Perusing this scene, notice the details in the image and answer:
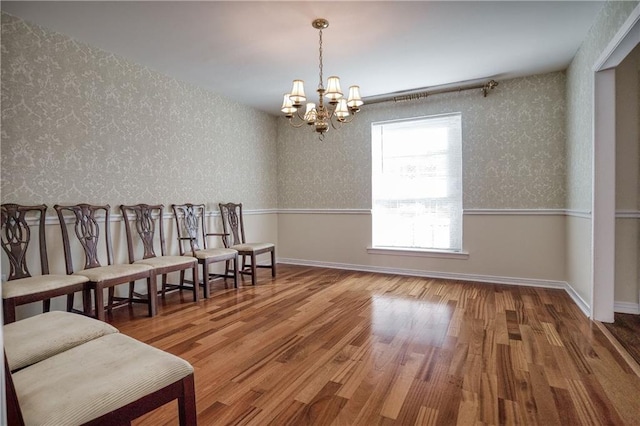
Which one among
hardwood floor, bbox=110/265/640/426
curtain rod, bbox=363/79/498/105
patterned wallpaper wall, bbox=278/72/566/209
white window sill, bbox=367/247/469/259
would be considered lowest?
hardwood floor, bbox=110/265/640/426

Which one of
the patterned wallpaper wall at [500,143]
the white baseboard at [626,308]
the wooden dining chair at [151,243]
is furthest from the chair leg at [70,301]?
the white baseboard at [626,308]

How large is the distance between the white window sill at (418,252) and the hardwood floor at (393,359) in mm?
749

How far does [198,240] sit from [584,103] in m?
4.30

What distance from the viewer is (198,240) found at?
14.0 feet

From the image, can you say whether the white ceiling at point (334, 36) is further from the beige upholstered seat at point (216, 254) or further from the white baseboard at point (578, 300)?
the white baseboard at point (578, 300)

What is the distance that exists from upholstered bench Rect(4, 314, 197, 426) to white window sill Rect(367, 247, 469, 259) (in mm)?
3777

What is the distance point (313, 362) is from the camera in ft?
6.98

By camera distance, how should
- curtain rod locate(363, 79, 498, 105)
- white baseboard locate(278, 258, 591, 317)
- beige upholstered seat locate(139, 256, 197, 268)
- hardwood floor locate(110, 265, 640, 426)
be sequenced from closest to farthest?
hardwood floor locate(110, 265, 640, 426), beige upholstered seat locate(139, 256, 197, 268), white baseboard locate(278, 258, 591, 317), curtain rod locate(363, 79, 498, 105)

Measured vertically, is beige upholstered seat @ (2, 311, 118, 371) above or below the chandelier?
below

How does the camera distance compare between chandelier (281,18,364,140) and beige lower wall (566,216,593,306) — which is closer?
chandelier (281,18,364,140)

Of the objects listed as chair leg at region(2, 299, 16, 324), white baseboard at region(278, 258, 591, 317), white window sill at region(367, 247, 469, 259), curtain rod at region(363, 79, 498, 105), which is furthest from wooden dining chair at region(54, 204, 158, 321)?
curtain rod at region(363, 79, 498, 105)

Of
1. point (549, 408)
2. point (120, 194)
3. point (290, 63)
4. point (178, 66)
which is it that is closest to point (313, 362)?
point (549, 408)

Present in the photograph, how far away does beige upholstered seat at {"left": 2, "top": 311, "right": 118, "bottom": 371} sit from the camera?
1.26 m

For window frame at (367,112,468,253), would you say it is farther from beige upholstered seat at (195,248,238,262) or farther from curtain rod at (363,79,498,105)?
beige upholstered seat at (195,248,238,262)
